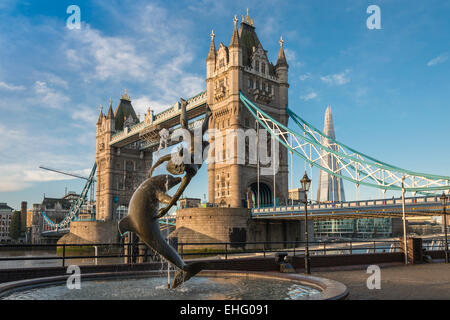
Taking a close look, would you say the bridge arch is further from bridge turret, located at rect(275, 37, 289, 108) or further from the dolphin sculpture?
the dolphin sculpture

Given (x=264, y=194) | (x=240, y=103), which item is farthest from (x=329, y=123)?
(x=240, y=103)

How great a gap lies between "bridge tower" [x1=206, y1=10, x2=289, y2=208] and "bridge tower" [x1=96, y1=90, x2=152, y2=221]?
31521 millimetres

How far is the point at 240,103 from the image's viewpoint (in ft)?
161

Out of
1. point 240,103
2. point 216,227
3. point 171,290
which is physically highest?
point 240,103

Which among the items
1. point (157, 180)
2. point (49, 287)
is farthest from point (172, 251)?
point (49, 287)

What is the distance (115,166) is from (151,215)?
75.8 metres

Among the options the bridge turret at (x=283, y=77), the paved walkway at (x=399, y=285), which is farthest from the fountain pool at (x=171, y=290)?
the bridge turret at (x=283, y=77)

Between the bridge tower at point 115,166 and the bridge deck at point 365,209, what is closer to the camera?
the bridge deck at point 365,209

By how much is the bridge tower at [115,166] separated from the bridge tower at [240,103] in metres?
31.5

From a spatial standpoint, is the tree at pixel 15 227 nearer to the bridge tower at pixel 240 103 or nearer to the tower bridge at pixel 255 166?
the tower bridge at pixel 255 166

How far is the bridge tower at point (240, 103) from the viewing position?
48.5m

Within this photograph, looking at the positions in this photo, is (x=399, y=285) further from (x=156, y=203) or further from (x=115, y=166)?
(x=115, y=166)

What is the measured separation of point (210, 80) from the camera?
174 ft

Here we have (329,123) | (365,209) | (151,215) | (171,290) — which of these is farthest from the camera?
(329,123)
